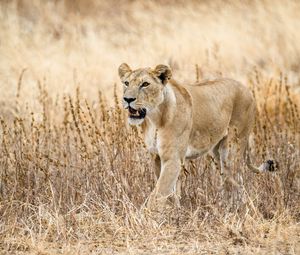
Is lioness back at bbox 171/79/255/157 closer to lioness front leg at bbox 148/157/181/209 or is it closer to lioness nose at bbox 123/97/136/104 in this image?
lioness front leg at bbox 148/157/181/209

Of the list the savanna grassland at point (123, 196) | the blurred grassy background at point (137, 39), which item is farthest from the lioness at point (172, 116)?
the blurred grassy background at point (137, 39)

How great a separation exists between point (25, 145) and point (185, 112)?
1.30m

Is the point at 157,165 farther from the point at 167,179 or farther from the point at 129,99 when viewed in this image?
the point at 129,99

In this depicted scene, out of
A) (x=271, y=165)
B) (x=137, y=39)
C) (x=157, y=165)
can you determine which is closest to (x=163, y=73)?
(x=157, y=165)

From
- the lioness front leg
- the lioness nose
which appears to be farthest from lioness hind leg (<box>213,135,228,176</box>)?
the lioness nose

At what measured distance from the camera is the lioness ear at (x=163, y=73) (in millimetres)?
7074

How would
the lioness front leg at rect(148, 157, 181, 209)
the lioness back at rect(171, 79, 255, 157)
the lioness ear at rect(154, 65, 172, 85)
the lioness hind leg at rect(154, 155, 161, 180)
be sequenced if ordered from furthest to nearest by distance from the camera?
1. the lioness back at rect(171, 79, 255, 157)
2. the lioness hind leg at rect(154, 155, 161, 180)
3. the lioness ear at rect(154, 65, 172, 85)
4. the lioness front leg at rect(148, 157, 181, 209)

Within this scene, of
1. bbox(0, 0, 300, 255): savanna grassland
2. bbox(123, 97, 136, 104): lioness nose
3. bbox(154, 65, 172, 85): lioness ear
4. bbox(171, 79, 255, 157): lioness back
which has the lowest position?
bbox(0, 0, 300, 255): savanna grassland

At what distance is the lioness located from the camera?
6910 millimetres

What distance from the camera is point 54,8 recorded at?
1702 cm

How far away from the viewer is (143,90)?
6.96m

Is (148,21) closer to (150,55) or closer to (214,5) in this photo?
(214,5)

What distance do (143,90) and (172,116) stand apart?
33 centimetres

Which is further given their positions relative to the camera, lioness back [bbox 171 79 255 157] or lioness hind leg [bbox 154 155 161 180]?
lioness back [bbox 171 79 255 157]
